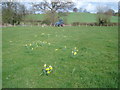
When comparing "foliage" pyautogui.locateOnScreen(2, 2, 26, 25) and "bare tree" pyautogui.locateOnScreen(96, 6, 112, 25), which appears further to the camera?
"bare tree" pyautogui.locateOnScreen(96, 6, 112, 25)

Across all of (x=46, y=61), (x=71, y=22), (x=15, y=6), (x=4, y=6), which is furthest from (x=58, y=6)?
(x=46, y=61)

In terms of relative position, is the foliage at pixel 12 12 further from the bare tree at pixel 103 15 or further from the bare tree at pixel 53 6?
the bare tree at pixel 103 15

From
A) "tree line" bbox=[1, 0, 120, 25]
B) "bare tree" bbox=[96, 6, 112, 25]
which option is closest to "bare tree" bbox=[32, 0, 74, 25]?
"tree line" bbox=[1, 0, 120, 25]

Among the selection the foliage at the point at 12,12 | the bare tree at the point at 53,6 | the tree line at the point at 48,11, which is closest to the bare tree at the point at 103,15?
the tree line at the point at 48,11

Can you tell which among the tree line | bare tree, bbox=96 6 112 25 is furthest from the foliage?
bare tree, bbox=96 6 112 25

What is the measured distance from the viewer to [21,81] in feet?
10.9

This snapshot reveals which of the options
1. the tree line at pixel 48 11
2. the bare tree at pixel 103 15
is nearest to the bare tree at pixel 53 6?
the tree line at pixel 48 11

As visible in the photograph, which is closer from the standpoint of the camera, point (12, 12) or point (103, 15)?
point (12, 12)

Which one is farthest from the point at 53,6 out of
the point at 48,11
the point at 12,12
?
the point at 12,12

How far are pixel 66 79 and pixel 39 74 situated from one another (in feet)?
2.54

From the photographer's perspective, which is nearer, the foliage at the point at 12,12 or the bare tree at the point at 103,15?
the foliage at the point at 12,12

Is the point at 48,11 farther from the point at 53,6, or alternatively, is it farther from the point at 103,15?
the point at 103,15

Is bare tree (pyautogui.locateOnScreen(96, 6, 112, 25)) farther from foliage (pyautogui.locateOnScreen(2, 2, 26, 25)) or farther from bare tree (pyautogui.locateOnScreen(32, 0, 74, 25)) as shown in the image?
foliage (pyautogui.locateOnScreen(2, 2, 26, 25))

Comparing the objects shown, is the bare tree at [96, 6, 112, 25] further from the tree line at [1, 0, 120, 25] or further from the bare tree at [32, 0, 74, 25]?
the bare tree at [32, 0, 74, 25]
